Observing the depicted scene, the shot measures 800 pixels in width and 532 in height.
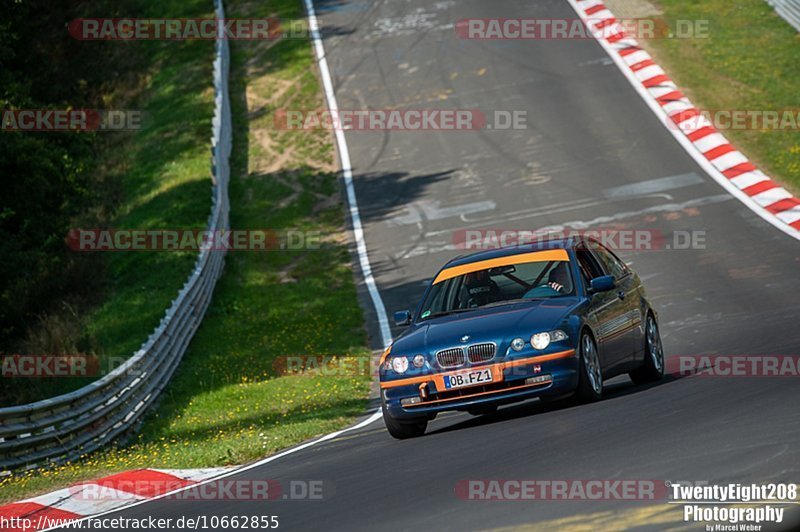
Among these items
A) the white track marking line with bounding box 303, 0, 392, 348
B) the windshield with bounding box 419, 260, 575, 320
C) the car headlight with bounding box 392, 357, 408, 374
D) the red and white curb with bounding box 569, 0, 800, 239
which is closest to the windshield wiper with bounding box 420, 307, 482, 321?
the windshield with bounding box 419, 260, 575, 320

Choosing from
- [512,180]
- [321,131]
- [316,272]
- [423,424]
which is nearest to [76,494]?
[423,424]

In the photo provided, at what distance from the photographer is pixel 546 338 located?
1123cm

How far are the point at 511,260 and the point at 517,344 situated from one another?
172cm

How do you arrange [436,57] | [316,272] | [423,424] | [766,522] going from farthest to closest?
[436,57]
[316,272]
[423,424]
[766,522]

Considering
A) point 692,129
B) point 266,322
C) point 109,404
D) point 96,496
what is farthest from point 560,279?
point 692,129

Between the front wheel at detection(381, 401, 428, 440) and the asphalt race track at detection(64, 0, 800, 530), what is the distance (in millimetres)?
110

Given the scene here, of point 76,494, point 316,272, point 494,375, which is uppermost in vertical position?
point 494,375

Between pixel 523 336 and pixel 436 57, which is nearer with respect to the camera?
pixel 523 336

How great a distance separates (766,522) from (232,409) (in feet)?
39.0

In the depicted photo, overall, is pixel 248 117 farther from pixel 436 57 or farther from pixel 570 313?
pixel 570 313

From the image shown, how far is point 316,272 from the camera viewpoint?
25.5 meters

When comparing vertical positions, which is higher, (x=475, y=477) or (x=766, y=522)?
(x=766, y=522)

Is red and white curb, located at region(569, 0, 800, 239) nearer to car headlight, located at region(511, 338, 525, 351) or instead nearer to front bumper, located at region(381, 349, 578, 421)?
front bumper, located at region(381, 349, 578, 421)

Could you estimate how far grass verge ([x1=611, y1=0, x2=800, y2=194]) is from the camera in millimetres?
26902
